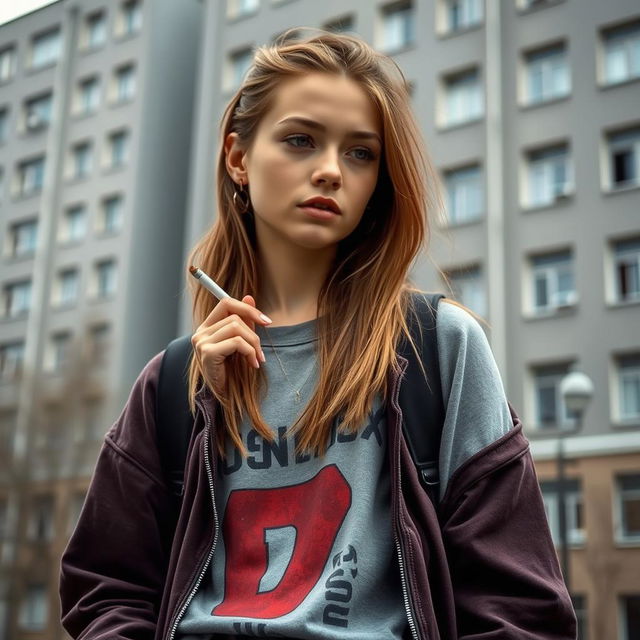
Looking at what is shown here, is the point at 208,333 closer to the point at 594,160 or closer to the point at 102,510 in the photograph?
the point at 102,510

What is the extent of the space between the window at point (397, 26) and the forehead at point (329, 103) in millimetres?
24177

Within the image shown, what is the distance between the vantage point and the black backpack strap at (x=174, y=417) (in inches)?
72.7

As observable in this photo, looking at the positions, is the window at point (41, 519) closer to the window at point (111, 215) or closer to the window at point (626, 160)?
the window at point (111, 215)

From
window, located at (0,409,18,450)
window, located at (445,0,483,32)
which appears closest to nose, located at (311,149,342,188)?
window, located at (445,0,483,32)

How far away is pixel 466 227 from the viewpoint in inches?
914

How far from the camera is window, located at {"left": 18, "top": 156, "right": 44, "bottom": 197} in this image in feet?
108

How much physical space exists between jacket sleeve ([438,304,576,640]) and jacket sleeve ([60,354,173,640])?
0.50 metres

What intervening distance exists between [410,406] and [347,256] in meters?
0.37

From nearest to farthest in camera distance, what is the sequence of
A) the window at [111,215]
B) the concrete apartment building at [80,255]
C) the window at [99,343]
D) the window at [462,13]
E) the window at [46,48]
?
1. the window at [462,13]
2. the concrete apartment building at [80,255]
3. the window at [99,343]
4. the window at [111,215]
5. the window at [46,48]

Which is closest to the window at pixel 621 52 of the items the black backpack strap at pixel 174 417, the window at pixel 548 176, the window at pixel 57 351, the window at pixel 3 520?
the window at pixel 548 176

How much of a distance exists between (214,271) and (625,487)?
20138 mm

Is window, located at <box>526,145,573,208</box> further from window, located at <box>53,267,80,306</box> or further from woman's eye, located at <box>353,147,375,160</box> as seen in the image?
woman's eye, located at <box>353,147,375,160</box>

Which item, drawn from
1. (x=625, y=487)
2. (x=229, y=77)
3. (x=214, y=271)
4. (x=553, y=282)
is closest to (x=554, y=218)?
(x=553, y=282)

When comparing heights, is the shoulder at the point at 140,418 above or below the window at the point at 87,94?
below
